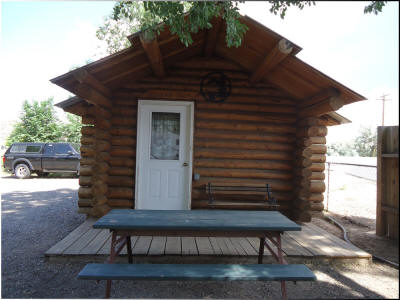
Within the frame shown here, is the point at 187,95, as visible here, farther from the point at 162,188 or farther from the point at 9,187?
the point at 9,187

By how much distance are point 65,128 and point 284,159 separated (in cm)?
448

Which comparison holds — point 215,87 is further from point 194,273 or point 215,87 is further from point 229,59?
point 194,273

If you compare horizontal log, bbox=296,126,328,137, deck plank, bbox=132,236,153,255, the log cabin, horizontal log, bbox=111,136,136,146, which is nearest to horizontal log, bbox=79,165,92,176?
the log cabin

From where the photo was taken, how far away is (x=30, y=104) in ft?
12.6

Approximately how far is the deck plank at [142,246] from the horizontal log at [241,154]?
1.94m

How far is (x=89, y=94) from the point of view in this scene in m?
3.81

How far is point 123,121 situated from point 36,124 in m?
1.46

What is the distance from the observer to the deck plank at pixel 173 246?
324cm

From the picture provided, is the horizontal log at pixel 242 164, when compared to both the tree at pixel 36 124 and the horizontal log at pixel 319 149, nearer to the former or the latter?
the horizontal log at pixel 319 149

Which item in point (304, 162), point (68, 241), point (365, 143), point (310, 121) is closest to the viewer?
point (365, 143)

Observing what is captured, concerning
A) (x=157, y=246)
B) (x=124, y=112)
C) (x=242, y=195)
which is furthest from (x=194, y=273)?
(x=124, y=112)

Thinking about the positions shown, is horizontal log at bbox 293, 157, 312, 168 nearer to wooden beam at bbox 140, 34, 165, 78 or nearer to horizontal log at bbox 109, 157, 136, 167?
wooden beam at bbox 140, 34, 165, 78

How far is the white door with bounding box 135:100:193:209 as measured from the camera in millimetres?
5051

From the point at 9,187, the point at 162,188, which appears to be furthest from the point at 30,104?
the point at 9,187
